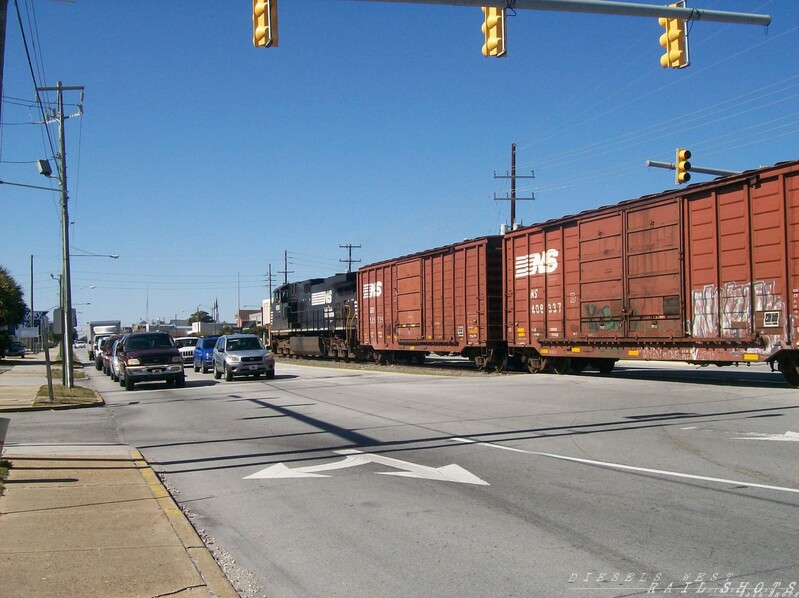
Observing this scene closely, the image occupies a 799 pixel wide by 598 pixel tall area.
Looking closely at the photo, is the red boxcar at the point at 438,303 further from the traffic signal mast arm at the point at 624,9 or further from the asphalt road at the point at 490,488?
the traffic signal mast arm at the point at 624,9

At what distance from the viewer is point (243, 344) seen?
28.7m

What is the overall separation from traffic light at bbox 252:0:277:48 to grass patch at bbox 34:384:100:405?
469 inches

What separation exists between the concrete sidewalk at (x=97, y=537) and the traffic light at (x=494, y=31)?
7.94 meters

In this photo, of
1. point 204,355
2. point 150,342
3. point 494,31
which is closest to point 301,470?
point 494,31

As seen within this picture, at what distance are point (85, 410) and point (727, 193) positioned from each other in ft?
53.4

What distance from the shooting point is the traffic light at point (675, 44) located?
476 inches

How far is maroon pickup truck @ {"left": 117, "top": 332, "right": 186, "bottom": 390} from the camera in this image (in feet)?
79.5

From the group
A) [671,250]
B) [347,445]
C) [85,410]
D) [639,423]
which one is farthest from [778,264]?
[85,410]

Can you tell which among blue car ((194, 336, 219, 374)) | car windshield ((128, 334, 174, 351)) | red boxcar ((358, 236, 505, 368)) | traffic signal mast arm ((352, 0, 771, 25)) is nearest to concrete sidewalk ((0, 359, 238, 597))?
traffic signal mast arm ((352, 0, 771, 25))

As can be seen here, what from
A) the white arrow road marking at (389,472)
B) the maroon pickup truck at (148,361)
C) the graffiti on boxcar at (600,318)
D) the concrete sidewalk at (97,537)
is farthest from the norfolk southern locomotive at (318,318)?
the concrete sidewalk at (97,537)

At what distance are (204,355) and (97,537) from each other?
99.3 feet

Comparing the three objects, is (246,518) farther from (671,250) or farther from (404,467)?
(671,250)

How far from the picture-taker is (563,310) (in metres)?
22.4

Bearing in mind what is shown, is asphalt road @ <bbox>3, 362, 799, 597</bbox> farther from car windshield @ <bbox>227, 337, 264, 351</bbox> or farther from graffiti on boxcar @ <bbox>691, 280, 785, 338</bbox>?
car windshield @ <bbox>227, 337, 264, 351</bbox>
